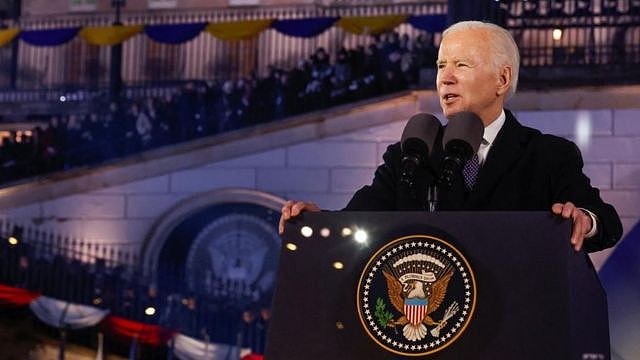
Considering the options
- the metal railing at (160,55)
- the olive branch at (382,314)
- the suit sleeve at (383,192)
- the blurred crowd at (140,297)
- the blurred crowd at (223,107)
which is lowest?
the blurred crowd at (140,297)

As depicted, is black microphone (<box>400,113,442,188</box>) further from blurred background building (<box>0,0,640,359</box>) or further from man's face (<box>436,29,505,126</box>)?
blurred background building (<box>0,0,640,359</box>)

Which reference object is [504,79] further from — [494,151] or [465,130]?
[465,130]

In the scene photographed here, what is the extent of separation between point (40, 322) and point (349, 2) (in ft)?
46.4

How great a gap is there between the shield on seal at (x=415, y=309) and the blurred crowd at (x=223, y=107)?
1571 cm

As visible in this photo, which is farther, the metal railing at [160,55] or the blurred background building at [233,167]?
the metal railing at [160,55]

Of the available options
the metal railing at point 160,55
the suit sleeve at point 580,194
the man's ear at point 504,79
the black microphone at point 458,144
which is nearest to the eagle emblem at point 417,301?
the black microphone at point 458,144

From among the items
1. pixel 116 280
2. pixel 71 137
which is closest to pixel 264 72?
pixel 71 137

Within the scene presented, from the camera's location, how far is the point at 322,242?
3.18 metres

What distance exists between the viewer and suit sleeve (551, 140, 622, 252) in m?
3.45

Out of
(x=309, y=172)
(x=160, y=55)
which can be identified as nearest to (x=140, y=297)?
(x=309, y=172)

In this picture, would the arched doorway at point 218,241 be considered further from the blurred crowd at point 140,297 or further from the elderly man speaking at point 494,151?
the elderly man speaking at point 494,151

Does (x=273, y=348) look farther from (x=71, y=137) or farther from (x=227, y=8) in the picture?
(x=227, y=8)

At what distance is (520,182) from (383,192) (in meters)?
0.46

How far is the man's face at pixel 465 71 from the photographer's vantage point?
3760 millimetres
